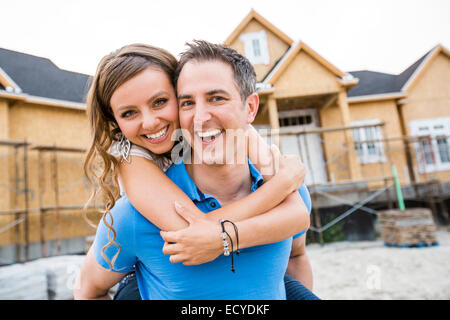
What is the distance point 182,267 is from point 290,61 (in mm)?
9870

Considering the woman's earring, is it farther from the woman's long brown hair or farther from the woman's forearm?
the woman's forearm

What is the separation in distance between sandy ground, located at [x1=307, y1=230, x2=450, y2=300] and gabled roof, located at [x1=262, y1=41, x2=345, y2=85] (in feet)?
18.7

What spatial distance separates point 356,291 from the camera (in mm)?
4023

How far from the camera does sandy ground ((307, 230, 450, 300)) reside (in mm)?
3805

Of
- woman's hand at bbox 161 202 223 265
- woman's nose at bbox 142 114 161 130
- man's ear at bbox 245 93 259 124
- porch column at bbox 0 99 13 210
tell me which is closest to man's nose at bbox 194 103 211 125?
woman's nose at bbox 142 114 161 130

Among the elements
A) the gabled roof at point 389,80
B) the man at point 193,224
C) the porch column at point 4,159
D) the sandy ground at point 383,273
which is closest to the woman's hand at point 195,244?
the man at point 193,224

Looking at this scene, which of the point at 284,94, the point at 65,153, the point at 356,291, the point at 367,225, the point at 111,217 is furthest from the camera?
the point at 284,94

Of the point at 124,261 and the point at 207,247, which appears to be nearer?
the point at 207,247

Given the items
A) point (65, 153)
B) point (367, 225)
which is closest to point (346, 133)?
point (367, 225)

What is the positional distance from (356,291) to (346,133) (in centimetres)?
645

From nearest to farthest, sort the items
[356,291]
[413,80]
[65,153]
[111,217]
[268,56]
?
[111,217]
[356,291]
[65,153]
[268,56]
[413,80]

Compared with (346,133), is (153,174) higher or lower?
lower

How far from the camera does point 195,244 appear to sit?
1.07 m
